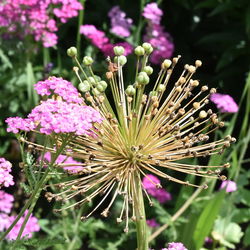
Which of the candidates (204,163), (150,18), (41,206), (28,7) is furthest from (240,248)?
(28,7)

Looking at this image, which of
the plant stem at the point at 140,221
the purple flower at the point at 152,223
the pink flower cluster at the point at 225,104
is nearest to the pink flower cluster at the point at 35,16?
the pink flower cluster at the point at 225,104

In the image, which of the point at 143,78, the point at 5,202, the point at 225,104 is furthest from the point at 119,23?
the point at 143,78

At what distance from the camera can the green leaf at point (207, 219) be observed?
3004 millimetres

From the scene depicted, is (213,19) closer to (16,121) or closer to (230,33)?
(230,33)

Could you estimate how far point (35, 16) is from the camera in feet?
12.8

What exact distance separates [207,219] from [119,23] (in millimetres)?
1942

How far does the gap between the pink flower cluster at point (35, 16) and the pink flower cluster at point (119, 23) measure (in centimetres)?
46

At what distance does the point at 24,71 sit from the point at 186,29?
5.29 feet

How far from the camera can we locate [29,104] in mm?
4043

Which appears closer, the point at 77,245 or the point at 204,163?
the point at 77,245

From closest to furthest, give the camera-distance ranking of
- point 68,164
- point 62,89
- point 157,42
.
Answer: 1. point 62,89
2. point 68,164
3. point 157,42

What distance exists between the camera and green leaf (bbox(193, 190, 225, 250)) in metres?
3.00

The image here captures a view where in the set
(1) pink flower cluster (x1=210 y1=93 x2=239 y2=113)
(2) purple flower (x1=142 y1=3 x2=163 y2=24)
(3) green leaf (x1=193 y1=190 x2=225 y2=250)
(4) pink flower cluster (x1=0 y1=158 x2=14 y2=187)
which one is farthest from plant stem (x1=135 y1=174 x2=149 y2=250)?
(2) purple flower (x1=142 y1=3 x2=163 y2=24)

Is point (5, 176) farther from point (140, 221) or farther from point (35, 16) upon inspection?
point (35, 16)
